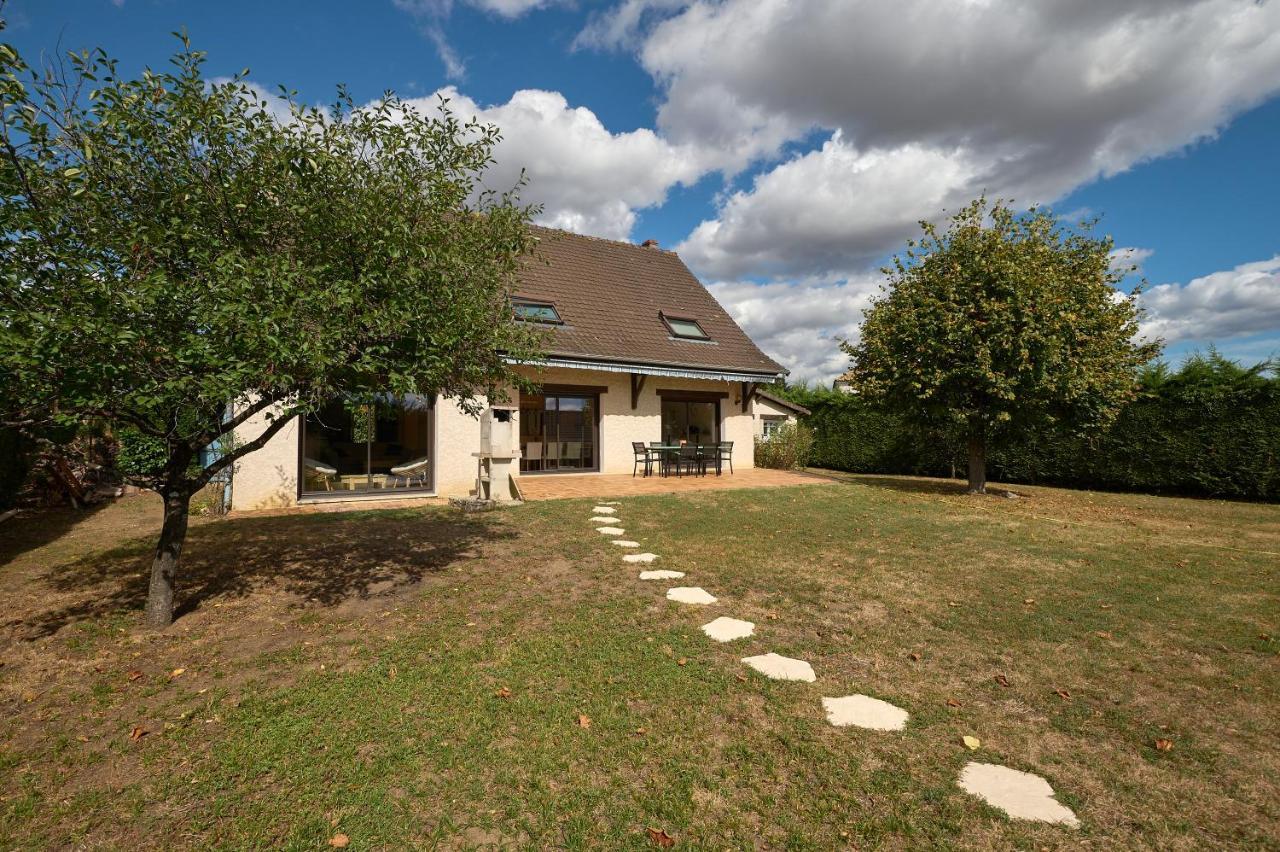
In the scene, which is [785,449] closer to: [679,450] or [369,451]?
[679,450]

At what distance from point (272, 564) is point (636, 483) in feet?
25.6

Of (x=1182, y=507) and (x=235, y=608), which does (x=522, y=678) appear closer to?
(x=235, y=608)

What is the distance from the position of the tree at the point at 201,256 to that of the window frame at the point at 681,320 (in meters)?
11.3

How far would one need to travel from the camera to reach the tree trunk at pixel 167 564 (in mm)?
4422

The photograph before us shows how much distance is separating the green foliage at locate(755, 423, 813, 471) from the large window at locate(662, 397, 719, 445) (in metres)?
2.55

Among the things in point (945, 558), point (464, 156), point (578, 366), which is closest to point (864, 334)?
point (578, 366)

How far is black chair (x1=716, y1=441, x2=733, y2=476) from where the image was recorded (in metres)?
15.1

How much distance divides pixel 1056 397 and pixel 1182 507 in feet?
10.3

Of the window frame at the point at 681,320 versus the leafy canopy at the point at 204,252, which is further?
the window frame at the point at 681,320

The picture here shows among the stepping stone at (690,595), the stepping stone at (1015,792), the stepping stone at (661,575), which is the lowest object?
the stepping stone at (1015,792)

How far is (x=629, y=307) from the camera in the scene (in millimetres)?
16078

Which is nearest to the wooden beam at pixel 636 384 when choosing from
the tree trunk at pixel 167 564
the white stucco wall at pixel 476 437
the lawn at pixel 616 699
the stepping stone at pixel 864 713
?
the white stucco wall at pixel 476 437

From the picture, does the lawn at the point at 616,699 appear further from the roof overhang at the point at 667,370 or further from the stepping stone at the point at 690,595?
the roof overhang at the point at 667,370

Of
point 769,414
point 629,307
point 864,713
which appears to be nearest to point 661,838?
point 864,713
